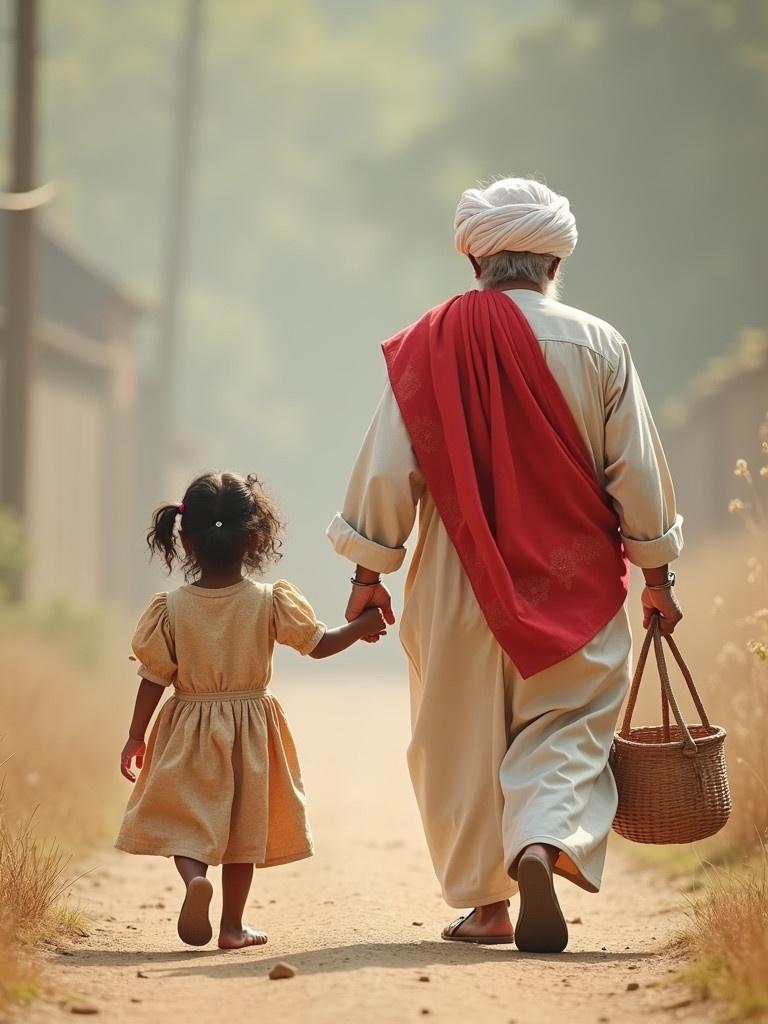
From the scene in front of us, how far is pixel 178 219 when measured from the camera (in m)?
26.4

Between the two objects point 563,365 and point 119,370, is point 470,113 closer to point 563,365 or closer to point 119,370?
point 119,370

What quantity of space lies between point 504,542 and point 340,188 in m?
42.1

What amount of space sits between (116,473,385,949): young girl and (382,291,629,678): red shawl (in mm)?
458

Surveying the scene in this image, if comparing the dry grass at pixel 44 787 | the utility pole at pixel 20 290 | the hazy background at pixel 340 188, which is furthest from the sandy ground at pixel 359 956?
the hazy background at pixel 340 188

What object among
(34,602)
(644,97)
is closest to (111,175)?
(644,97)

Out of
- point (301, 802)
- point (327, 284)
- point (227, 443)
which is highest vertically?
point (327, 284)

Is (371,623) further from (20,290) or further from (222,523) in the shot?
(20,290)

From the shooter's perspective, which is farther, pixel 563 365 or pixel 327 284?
pixel 327 284

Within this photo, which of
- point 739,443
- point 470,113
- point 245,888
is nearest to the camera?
point 245,888

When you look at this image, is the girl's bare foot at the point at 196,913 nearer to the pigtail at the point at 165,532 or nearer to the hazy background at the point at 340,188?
the pigtail at the point at 165,532

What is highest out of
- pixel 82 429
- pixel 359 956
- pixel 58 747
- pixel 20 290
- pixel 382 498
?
pixel 82 429

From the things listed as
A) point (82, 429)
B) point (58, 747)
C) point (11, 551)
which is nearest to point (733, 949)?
point (58, 747)

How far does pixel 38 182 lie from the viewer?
12.3 metres

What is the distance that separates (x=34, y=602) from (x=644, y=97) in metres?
21.2
